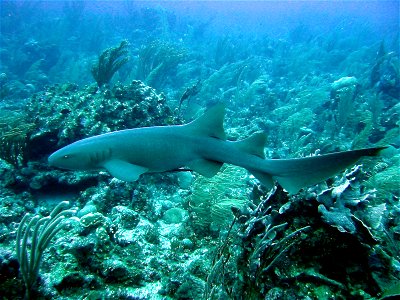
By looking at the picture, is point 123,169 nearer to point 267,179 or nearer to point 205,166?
point 205,166

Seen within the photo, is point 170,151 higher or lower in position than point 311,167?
higher

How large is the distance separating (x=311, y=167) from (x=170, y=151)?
135 cm

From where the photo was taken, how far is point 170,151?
2775 mm

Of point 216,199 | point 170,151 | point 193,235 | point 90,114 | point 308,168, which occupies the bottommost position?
point 193,235

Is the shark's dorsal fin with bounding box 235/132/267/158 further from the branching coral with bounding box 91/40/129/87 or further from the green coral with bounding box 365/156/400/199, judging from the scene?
the branching coral with bounding box 91/40/129/87

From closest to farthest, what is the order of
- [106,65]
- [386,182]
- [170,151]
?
[170,151], [386,182], [106,65]

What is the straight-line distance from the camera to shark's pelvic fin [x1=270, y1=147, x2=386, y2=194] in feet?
6.62

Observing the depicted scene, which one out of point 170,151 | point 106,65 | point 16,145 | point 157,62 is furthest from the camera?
point 157,62

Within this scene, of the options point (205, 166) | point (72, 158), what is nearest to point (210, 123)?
→ point (205, 166)

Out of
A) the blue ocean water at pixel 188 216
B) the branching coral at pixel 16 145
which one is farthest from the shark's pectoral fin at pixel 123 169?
the branching coral at pixel 16 145

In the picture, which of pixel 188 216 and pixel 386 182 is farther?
pixel 386 182

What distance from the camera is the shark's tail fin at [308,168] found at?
6.65ft

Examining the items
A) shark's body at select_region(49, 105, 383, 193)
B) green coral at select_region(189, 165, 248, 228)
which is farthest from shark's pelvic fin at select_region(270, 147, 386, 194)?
green coral at select_region(189, 165, 248, 228)

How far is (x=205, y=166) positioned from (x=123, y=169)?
845 mm
